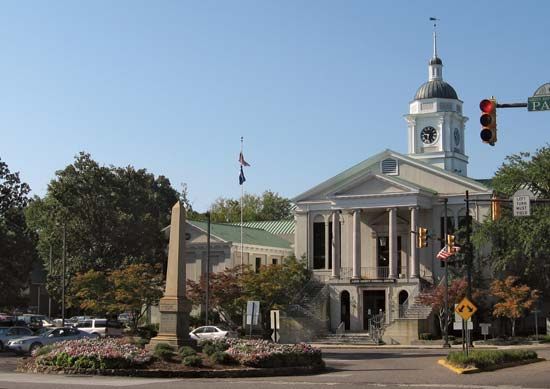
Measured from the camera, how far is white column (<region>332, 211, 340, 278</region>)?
66.8 metres

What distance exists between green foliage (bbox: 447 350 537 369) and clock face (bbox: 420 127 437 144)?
3980 cm

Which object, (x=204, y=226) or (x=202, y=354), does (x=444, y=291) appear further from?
(x=202, y=354)

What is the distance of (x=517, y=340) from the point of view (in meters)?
Result: 56.7

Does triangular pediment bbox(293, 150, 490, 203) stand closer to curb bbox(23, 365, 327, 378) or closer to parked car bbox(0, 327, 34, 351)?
parked car bbox(0, 327, 34, 351)

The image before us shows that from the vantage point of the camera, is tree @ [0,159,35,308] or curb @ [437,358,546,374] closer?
curb @ [437,358,546,374]

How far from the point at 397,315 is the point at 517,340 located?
28.0 feet

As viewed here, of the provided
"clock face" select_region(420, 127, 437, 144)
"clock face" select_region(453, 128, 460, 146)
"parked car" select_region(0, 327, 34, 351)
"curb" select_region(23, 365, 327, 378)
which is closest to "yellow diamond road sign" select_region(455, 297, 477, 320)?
"curb" select_region(23, 365, 327, 378)

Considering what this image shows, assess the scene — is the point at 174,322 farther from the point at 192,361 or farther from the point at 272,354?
the point at 272,354

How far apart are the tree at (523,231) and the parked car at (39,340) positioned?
1115 inches

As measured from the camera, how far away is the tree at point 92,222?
8450 cm

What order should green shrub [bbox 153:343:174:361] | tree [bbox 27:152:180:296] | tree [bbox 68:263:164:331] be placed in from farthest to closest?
tree [bbox 27:152:180:296]
tree [bbox 68:263:164:331]
green shrub [bbox 153:343:174:361]

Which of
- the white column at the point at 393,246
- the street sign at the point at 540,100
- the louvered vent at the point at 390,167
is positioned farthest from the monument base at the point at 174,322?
the louvered vent at the point at 390,167

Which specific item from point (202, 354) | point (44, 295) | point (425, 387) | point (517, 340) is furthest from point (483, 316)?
point (44, 295)

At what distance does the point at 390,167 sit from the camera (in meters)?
68.6
